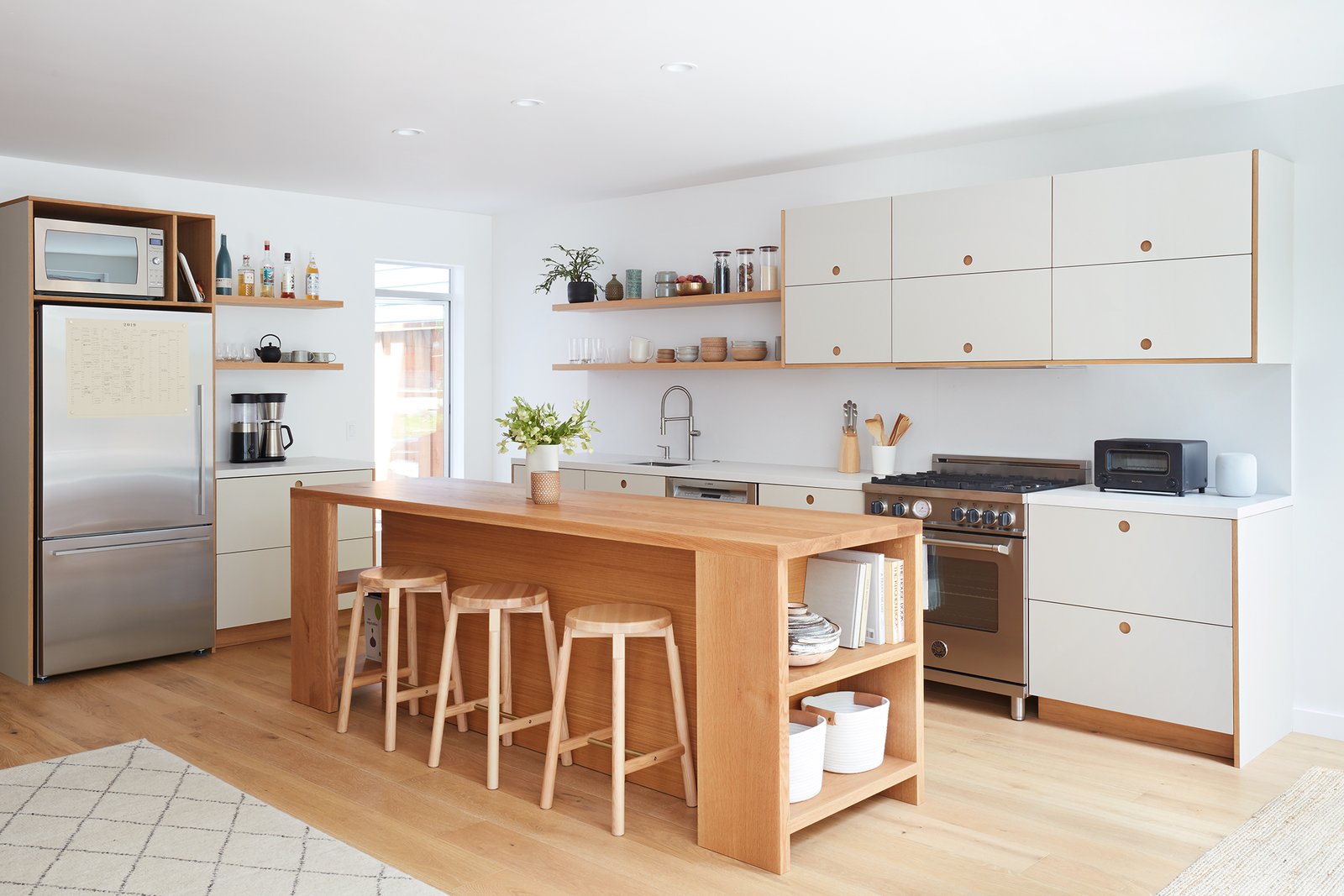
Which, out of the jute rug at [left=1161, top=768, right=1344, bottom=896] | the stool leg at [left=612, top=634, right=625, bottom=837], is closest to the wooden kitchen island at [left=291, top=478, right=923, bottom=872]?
the stool leg at [left=612, top=634, right=625, bottom=837]

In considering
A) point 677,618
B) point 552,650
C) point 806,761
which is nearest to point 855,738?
point 806,761

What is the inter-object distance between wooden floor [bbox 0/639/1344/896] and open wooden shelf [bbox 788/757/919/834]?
0.37ft

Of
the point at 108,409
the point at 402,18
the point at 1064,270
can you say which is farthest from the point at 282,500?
the point at 1064,270

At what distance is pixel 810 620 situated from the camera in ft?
10.3

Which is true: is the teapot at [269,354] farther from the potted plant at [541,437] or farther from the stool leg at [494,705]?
the stool leg at [494,705]

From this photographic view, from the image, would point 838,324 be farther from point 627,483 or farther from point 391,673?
point 391,673

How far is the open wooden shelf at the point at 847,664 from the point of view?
9.51ft

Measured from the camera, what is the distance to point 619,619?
315 centimetres

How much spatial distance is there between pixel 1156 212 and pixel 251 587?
455 centimetres

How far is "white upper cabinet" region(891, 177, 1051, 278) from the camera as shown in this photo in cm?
434

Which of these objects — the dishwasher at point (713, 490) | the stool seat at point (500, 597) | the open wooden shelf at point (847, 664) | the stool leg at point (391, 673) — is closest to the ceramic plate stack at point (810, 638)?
the open wooden shelf at point (847, 664)

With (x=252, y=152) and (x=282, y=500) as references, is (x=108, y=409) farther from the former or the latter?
(x=252, y=152)

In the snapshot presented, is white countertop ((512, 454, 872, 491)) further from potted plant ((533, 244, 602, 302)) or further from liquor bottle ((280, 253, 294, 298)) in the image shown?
liquor bottle ((280, 253, 294, 298))

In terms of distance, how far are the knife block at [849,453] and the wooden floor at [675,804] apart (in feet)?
3.92
